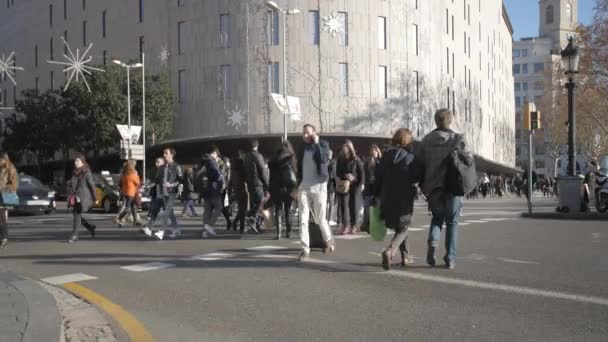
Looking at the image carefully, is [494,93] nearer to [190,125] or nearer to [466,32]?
[466,32]

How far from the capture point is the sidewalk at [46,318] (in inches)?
190

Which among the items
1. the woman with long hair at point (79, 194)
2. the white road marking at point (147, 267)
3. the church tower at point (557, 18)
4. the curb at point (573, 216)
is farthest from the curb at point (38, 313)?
the church tower at point (557, 18)

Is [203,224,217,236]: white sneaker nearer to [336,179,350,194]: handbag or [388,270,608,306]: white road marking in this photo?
[336,179,350,194]: handbag

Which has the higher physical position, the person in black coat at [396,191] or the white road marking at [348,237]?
the person in black coat at [396,191]

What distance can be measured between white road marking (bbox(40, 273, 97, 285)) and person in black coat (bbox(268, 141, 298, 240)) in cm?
373

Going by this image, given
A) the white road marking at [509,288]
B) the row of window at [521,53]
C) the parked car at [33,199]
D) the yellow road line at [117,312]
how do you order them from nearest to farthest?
the yellow road line at [117,312], the white road marking at [509,288], the parked car at [33,199], the row of window at [521,53]

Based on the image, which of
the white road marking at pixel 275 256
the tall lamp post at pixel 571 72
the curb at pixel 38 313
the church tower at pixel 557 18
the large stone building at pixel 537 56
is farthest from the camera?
the church tower at pixel 557 18

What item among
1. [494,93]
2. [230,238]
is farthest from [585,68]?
[230,238]

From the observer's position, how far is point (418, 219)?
1659 cm

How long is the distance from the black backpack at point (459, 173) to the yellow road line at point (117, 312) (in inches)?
158

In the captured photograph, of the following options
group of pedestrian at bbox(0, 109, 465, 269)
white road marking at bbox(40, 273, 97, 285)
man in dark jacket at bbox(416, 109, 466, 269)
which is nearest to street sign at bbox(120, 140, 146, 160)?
group of pedestrian at bbox(0, 109, 465, 269)

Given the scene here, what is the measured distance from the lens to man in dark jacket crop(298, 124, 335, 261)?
354 inches

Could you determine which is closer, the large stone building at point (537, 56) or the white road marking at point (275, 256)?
the white road marking at point (275, 256)

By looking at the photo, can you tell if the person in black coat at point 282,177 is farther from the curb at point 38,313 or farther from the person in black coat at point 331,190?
the curb at point 38,313
